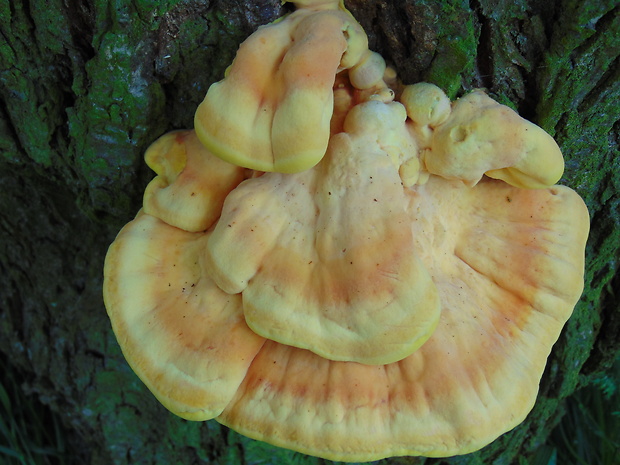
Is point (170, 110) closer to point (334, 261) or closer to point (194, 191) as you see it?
point (194, 191)

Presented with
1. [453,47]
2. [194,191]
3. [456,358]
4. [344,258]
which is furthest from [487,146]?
[194,191]

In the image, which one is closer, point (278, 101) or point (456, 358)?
point (278, 101)

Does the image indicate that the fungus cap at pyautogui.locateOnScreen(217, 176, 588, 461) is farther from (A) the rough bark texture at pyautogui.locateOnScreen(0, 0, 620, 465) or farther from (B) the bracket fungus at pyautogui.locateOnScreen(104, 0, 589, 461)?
(A) the rough bark texture at pyautogui.locateOnScreen(0, 0, 620, 465)

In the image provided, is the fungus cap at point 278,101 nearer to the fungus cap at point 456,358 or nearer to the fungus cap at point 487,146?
the fungus cap at point 487,146

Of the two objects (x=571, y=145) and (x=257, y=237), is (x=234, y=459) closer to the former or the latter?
(x=257, y=237)

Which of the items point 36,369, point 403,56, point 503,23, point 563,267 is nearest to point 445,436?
point 563,267

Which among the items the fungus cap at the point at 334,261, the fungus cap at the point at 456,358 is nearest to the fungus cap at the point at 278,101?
the fungus cap at the point at 334,261
